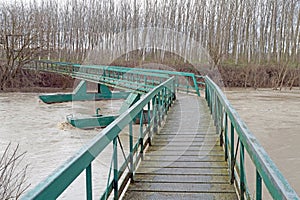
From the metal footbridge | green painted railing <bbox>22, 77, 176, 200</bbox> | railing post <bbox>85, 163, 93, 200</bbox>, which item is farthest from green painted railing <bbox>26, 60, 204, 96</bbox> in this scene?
railing post <bbox>85, 163, 93, 200</bbox>

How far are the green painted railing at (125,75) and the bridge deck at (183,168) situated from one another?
6348mm

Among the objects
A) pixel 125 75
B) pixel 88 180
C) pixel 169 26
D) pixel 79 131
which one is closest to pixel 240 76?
pixel 169 26

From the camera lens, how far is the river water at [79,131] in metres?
8.27

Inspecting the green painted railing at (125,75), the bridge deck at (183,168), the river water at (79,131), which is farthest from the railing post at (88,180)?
the green painted railing at (125,75)

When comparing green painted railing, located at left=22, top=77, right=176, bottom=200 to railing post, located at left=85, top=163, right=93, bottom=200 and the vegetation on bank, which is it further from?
the vegetation on bank

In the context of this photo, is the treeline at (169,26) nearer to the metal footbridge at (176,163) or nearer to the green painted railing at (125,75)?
the green painted railing at (125,75)

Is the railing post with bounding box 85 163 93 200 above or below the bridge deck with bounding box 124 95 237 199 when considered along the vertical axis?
above

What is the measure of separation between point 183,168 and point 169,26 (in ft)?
90.2

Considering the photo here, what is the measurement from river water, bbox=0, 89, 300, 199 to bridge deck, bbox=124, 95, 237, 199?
1094mm

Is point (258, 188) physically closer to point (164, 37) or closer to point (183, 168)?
point (183, 168)

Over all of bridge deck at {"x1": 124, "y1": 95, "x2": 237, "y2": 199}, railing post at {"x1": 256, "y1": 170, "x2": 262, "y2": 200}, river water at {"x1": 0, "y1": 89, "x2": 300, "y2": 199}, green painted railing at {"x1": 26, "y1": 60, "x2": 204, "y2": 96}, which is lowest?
river water at {"x1": 0, "y1": 89, "x2": 300, "y2": 199}

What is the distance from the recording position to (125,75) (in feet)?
59.6

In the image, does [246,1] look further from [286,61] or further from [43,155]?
[43,155]

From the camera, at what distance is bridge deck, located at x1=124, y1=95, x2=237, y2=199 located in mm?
3510
